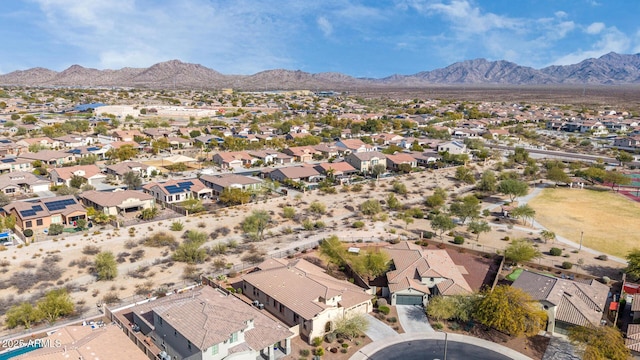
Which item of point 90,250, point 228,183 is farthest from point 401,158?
point 90,250

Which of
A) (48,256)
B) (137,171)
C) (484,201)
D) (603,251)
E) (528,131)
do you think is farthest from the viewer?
(528,131)

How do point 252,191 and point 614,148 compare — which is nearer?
point 252,191

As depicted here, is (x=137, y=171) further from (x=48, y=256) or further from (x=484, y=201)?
(x=484, y=201)

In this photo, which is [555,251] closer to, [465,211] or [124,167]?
[465,211]

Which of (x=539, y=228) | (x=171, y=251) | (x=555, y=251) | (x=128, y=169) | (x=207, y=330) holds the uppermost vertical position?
(x=128, y=169)

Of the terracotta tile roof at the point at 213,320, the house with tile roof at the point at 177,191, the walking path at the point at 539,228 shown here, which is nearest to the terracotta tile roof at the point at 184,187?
the house with tile roof at the point at 177,191

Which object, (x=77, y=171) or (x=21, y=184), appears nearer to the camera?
(x=21, y=184)

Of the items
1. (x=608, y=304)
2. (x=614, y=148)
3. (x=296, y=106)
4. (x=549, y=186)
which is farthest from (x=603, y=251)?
(x=296, y=106)
